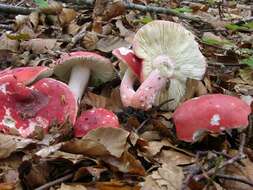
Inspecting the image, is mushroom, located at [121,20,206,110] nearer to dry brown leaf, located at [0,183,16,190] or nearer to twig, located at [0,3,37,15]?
dry brown leaf, located at [0,183,16,190]

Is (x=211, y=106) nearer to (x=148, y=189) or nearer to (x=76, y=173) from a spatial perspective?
(x=148, y=189)

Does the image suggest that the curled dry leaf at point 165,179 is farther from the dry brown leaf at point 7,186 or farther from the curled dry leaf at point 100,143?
the dry brown leaf at point 7,186

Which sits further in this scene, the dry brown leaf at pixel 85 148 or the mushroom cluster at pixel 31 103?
the mushroom cluster at pixel 31 103

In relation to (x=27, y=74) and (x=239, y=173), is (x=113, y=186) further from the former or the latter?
(x=27, y=74)

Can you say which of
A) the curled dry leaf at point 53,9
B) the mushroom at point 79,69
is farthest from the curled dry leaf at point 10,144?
the curled dry leaf at point 53,9

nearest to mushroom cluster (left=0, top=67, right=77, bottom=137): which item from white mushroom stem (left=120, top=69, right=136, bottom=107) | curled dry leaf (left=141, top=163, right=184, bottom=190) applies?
white mushroom stem (left=120, top=69, right=136, bottom=107)

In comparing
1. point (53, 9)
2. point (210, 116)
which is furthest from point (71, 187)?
point (53, 9)
